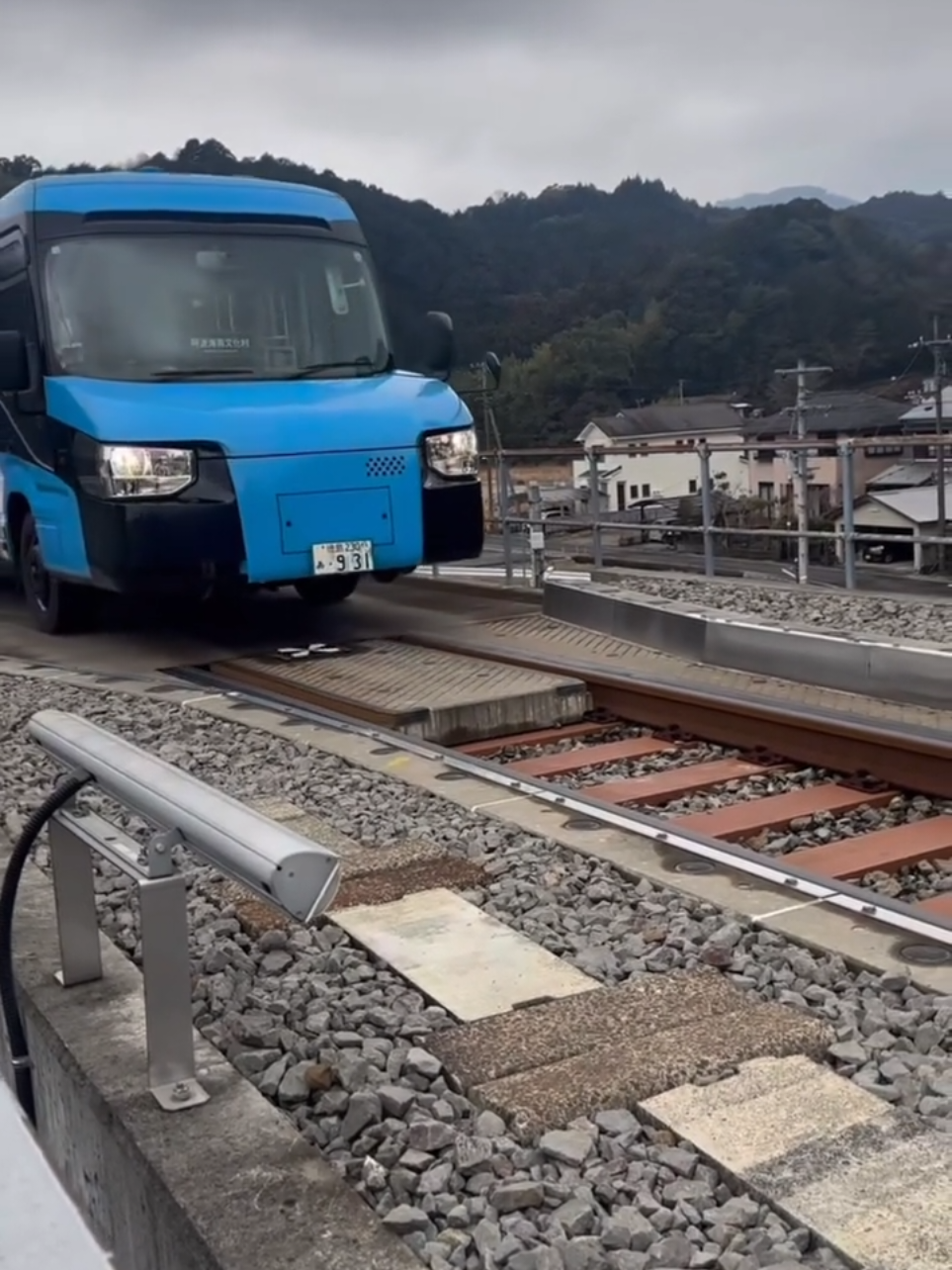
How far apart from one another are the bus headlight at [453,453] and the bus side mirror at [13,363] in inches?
99.2

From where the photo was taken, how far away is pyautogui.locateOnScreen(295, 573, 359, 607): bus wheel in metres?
10.3

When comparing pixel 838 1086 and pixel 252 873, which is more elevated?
pixel 252 873

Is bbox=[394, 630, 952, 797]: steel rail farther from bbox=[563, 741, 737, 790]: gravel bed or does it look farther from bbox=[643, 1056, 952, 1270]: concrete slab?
bbox=[643, 1056, 952, 1270]: concrete slab

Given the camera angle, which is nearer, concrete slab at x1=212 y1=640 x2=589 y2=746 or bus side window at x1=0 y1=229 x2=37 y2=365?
concrete slab at x1=212 y1=640 x2=589 y2=746

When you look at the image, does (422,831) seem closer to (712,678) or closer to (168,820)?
(168,820)

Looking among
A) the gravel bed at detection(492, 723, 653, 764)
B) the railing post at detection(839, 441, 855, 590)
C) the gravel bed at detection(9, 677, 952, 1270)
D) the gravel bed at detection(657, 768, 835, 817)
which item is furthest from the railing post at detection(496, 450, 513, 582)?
the gravel bed at detection(9, 677, 952, 1270)

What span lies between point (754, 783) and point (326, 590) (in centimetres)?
530

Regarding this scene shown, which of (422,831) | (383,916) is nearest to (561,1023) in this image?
(383,916)

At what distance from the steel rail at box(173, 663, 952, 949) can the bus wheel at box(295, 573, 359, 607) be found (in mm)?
2878

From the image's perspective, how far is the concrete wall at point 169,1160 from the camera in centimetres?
243

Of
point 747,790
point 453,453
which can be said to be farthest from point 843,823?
point 453,453

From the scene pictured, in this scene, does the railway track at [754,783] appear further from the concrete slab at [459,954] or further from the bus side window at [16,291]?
the bus side window at [16,291]

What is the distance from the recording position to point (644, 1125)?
2.81 m

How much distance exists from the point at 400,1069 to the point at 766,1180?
2.91 feet
